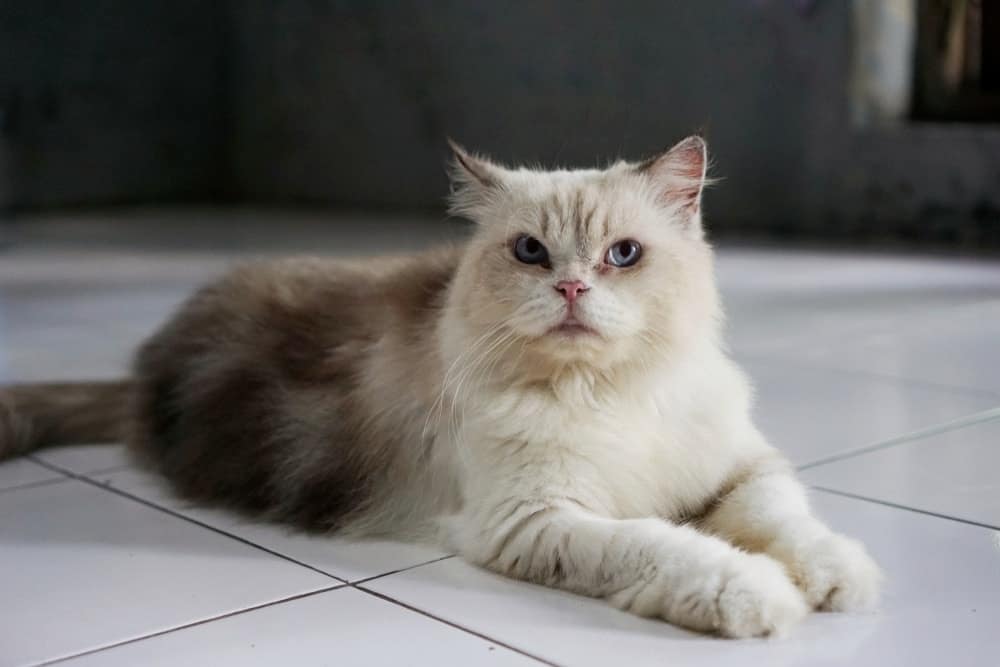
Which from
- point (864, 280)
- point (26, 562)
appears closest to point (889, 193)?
point (864, 280)

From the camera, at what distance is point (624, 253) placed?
1891 mm

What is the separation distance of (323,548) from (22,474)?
79 centimetres

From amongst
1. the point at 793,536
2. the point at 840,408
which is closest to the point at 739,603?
the point at 793,536

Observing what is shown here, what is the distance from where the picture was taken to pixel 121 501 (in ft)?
7.41

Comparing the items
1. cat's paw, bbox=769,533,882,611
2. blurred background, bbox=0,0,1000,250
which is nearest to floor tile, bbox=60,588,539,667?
cat's paw, bbox=769,533,882,611

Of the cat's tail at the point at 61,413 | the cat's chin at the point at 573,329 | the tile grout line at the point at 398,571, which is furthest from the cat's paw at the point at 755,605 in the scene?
the cat's tail at the point at 61,413

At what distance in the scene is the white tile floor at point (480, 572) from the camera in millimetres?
1552

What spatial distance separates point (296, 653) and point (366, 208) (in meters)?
6.93

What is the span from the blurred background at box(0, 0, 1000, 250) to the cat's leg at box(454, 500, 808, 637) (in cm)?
424

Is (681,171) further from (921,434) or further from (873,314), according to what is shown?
(873,314)

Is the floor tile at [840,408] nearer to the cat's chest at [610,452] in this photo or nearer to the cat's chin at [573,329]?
the cat's chest at [610,452]

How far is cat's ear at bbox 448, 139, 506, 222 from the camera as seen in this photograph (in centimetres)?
202

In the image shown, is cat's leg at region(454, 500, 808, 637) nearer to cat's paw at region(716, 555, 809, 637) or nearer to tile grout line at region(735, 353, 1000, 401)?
cat's paw at region(716, 555, 809, 637)

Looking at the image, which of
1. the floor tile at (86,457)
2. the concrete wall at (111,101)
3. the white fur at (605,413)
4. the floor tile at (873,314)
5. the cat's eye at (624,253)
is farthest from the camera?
the concrete wall at (111,101)
